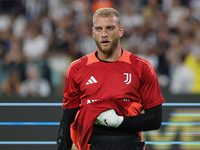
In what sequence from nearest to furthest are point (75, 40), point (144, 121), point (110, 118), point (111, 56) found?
point (110, 118) → point (144, 121) → point (111, 56) → point (75, 40)

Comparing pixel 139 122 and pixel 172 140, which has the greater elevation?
pixel 139 122

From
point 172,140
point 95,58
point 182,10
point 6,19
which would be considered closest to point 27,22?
point 6,19

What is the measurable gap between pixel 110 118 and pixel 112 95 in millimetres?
179

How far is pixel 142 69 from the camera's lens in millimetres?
3094

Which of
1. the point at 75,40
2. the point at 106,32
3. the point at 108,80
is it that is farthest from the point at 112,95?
the point at 75,40

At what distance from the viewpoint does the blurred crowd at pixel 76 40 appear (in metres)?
7.10

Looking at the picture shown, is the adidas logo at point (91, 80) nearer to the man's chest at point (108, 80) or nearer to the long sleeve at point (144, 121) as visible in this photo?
the man's chest at point (108, 80)

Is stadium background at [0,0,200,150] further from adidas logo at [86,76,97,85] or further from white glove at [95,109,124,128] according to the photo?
white glove at [95,109,124,128]

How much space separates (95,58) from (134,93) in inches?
16.6

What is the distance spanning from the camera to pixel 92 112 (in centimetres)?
300

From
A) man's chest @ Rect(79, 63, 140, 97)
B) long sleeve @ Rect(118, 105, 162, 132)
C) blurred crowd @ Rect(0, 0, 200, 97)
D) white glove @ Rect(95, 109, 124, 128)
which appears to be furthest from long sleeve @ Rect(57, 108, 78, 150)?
blurred crowd @ Rect(0, 0, 200, 97)

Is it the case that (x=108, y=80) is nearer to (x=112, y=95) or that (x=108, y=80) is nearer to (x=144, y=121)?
(x=112, y=95)

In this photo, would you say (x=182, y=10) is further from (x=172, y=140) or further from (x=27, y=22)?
(x=172, y=140)

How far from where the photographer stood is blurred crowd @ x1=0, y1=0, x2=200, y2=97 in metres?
7.10
